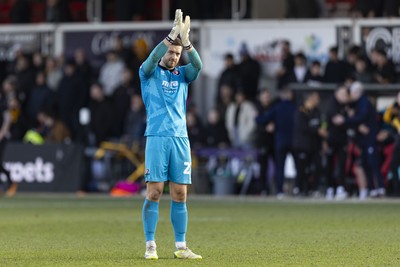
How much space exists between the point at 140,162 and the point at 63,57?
12.3ft

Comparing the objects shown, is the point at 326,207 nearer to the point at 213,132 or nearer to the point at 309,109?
the point at 309,109

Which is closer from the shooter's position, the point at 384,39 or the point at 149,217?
the point at 149,217

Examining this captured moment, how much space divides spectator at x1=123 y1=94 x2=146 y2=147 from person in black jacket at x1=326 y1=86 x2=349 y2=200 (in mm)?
4745

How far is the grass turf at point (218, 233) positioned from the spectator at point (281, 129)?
3.58ft

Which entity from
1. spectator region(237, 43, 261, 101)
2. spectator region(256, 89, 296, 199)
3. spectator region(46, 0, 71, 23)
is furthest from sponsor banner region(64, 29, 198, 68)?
spectator region(256, 89, 296, 199)

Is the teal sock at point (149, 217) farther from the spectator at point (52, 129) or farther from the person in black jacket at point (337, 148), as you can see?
the spectator at point (52, 129)

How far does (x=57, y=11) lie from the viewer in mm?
32938

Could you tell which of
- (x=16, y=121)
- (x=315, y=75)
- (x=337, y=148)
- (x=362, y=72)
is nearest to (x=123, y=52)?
(x=16, y=121)

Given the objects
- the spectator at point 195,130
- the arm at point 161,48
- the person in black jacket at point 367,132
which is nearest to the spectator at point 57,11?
the spectator at point 195,130

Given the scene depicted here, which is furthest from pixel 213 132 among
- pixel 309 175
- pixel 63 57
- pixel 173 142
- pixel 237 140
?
pixel 173 142

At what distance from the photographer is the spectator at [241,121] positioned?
28.7m

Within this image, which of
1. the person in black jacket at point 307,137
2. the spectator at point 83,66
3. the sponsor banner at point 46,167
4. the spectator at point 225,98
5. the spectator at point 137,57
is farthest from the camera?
the spectator at point 83,66

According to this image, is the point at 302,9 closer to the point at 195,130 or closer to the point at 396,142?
the point at 195,130

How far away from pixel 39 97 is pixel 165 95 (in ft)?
59.2
